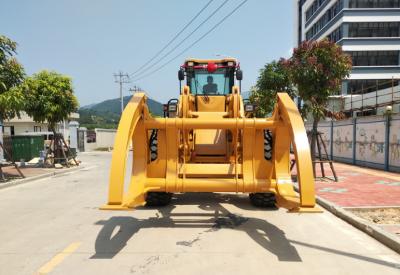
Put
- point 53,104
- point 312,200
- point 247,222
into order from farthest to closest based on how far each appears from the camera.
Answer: point 53,104
point 247,222
point 312,200

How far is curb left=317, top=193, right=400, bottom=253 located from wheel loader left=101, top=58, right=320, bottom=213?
4.50 ft

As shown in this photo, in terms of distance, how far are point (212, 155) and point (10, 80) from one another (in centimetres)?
932

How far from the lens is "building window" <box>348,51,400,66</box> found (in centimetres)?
4609

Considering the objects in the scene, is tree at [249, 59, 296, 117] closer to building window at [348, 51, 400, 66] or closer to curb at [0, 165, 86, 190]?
curb at [0, 165, 86, 190]

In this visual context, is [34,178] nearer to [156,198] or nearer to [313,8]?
[156,198]

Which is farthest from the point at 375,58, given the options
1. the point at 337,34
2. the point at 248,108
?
the point at 248,108

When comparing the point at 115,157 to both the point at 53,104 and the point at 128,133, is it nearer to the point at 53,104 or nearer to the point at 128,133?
the point at 128,133

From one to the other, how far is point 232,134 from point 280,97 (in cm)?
150

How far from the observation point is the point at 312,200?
5605mm

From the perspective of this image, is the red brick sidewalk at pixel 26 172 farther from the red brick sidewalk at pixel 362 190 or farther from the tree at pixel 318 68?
the red brick sidewalk at pixel 362 190

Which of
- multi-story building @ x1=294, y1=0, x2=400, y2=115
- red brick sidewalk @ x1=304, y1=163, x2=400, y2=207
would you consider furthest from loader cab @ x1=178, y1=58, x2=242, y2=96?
multi-story building @ x1=294, y1=0, x2=400, y2=115

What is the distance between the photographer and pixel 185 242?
6234 mm

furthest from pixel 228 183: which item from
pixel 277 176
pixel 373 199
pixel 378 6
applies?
pixel 378 6

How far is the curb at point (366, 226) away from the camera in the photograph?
20.0 feet
